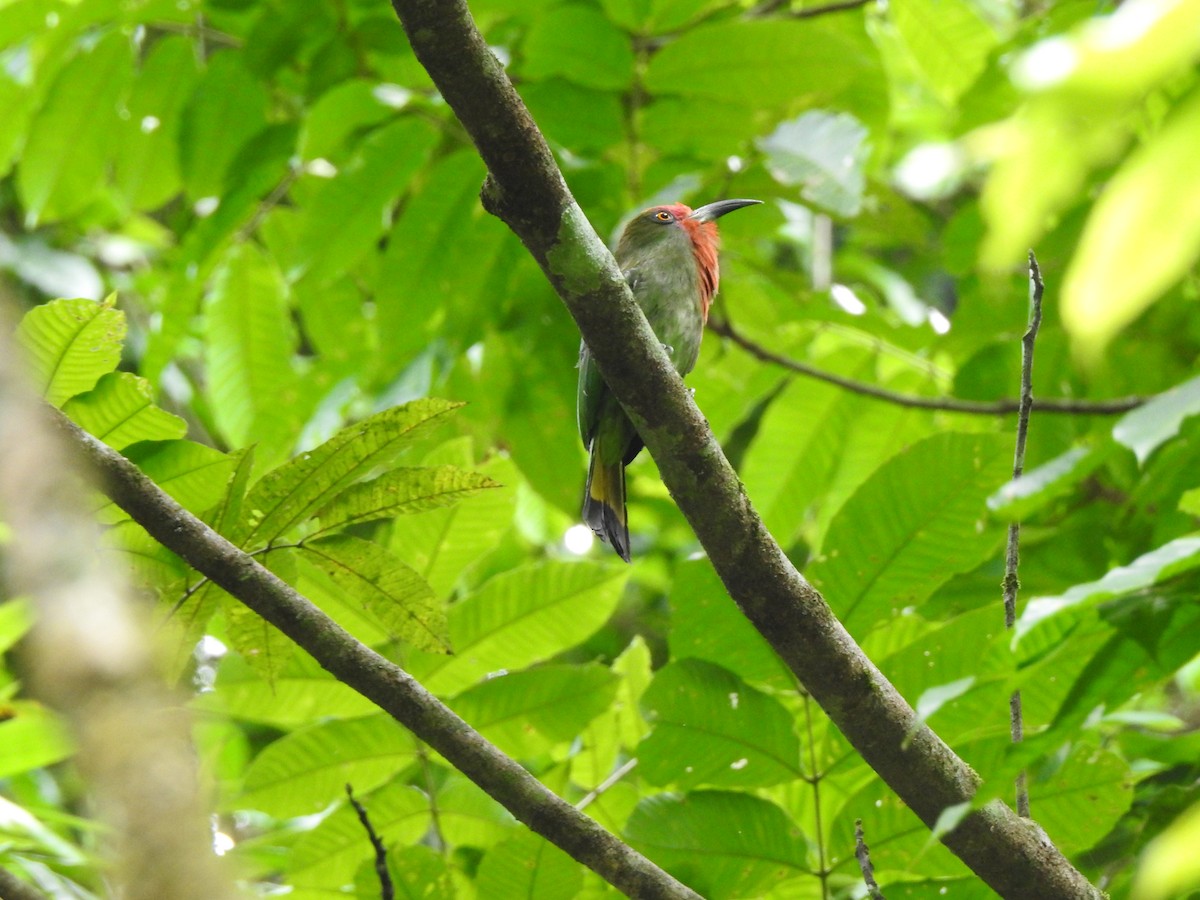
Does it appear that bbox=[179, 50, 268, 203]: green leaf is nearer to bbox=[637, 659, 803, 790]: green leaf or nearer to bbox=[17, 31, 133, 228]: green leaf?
bbox=[17, 31, 133, 228]: green leaf

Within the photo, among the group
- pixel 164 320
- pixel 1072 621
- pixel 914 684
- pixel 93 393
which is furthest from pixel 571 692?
pixel 164 320

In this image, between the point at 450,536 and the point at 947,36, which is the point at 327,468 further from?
the point at 947,36

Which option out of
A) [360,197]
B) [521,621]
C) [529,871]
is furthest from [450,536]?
[360,197]

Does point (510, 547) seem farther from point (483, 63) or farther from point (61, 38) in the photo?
point (483, 63)

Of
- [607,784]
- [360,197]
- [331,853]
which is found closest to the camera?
[331,853]

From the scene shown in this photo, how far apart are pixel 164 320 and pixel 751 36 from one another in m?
1.90

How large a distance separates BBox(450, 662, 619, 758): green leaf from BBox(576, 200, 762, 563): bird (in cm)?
92

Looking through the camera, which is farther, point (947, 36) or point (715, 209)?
point (947, 36)

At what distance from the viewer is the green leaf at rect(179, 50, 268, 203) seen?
12.8ft

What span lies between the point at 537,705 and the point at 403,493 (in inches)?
30.1

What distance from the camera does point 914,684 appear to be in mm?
2428

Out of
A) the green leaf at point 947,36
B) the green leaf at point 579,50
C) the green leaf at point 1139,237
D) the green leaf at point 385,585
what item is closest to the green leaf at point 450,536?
the green leaf at point 385,585

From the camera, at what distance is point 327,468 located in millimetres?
2172

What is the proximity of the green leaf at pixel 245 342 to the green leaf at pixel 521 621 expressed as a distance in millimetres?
1491
